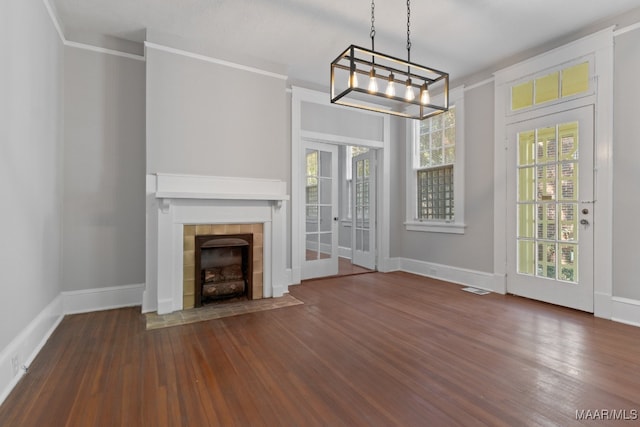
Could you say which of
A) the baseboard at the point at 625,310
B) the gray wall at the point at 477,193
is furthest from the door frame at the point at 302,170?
the baseboard at the point at 625,310

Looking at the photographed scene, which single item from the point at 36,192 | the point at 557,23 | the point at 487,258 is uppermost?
the point at 557,23

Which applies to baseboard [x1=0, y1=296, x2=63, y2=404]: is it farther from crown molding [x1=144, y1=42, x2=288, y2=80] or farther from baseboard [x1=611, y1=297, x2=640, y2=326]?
baseboard [x1=611, y1=297, x2=640, y2=326]

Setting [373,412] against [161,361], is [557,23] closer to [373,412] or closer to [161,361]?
[373,412]

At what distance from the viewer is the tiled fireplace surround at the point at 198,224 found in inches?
130

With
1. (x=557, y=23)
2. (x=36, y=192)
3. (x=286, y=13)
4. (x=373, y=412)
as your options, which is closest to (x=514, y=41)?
(x=557, y=23)

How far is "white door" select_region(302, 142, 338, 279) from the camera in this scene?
5078mm

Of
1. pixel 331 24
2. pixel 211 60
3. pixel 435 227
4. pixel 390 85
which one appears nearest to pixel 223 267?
pixel 211 60

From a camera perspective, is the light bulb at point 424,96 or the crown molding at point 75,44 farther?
the crown molding at point 75,44

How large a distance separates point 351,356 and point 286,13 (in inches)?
124

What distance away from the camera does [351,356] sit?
234 cm

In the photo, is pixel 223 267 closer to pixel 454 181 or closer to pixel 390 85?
pixel 390 85

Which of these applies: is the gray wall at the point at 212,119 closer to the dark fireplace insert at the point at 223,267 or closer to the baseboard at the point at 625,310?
the dark fireplace insert at the point at 223,267

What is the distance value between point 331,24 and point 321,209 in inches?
106

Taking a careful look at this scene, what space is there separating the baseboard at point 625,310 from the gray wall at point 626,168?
54 mm
